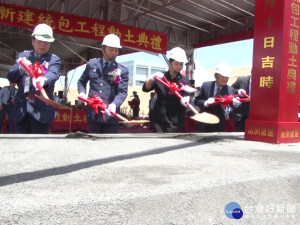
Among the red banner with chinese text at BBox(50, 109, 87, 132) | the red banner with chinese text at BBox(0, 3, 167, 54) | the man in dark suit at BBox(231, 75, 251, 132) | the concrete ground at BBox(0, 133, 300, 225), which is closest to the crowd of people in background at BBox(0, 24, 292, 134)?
the man in dark suit at BBox(231, 75, 251, 132)

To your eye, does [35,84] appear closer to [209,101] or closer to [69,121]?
[209,101]

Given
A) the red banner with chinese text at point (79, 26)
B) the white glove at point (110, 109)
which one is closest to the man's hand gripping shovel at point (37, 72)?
the white glove at point (110, 109)

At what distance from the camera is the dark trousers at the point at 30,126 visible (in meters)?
2.62

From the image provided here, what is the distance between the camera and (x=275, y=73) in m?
2.69

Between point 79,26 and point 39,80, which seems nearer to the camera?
point 39,80

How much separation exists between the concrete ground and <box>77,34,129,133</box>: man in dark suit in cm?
83

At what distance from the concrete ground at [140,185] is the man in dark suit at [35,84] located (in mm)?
537

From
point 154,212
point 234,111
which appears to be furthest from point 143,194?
point 234,111

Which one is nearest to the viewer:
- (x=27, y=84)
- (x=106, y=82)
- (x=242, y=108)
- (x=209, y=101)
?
(x=27, y=84)

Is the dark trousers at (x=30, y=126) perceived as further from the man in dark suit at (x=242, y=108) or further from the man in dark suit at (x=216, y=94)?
the man in dark suit at (x=242, y=108)

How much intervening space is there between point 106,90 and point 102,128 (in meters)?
0.37

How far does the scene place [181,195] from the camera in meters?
1.11

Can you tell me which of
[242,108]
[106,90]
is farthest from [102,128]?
[242,108]

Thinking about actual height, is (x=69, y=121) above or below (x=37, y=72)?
below
